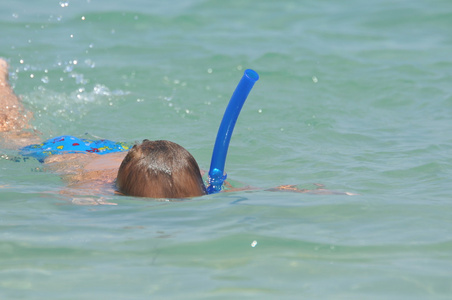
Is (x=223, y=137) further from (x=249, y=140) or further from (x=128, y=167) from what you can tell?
(x=249, y=140)

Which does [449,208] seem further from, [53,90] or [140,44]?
[140,44]

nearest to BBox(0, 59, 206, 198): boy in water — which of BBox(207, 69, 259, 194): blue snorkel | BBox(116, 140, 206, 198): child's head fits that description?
BBox(116, 140, 206, 198): child's head

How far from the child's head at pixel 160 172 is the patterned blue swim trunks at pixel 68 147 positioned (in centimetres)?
132

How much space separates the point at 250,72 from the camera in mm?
3717

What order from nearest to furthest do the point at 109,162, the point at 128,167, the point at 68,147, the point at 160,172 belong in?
1. the point at 160,172
2. the point at 128,167
3. the point at 109,162
4. the point at 68,147

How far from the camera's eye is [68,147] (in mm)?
4895

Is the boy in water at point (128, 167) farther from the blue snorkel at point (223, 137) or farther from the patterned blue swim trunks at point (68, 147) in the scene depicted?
the blue snorkel at point (223, 137)

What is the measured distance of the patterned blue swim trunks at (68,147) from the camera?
4.81m

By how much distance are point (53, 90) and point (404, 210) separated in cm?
452

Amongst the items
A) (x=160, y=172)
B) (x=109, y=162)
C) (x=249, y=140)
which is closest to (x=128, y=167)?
(x=160, y=172)

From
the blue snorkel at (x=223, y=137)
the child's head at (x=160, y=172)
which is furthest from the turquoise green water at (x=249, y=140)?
the blue snorkel at (x=223, y=137)

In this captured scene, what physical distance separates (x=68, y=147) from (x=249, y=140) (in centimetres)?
157

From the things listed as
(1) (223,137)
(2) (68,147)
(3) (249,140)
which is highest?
(1) (223,137)

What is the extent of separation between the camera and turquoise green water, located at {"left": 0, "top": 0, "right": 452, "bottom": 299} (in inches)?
106
